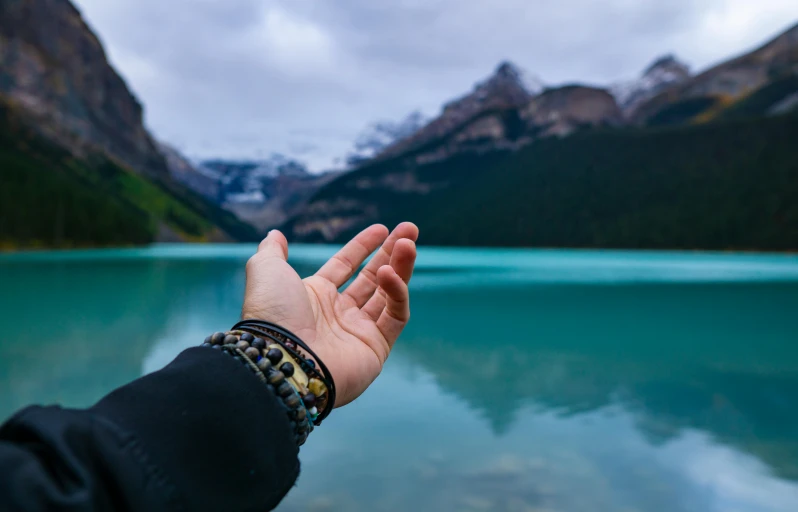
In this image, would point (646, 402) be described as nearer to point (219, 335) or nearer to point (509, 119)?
point (219, 335)

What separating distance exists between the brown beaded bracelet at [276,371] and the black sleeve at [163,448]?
67 mm

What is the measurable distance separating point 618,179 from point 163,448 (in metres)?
137

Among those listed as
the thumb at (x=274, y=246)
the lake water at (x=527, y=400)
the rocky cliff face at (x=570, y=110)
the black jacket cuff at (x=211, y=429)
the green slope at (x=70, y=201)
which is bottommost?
the lake water at (x=527, y=400)

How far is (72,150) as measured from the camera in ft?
443

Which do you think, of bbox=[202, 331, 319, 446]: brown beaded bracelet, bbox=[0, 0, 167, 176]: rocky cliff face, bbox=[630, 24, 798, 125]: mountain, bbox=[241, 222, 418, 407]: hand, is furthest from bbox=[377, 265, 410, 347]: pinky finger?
bbox=[630, 24, 798, 125]: mountain

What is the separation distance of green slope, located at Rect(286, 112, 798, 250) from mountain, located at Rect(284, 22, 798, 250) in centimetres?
31

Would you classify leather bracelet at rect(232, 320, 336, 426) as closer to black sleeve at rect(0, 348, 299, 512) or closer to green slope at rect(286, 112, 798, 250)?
black sleeve at rect(0, 348, 299, 512)

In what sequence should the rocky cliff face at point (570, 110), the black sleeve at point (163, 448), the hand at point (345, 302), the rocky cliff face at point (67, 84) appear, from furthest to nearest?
the rocky cliff face at point (570, 110) < the rocky cliff face at point (67, 84) < the hand at point (345, 302) < the black sleeve at point (163, 448)

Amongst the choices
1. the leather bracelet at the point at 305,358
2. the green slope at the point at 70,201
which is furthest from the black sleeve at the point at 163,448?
the green slope at the point at 70,201

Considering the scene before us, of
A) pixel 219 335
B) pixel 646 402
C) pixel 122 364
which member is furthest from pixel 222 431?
pixel 122 364

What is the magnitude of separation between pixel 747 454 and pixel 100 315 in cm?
1794

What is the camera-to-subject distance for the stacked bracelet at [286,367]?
4.79ft

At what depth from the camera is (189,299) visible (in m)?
21.5

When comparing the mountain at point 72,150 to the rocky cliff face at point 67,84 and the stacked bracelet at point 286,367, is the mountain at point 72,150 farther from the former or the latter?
the stacked bracelet at point 286,367
